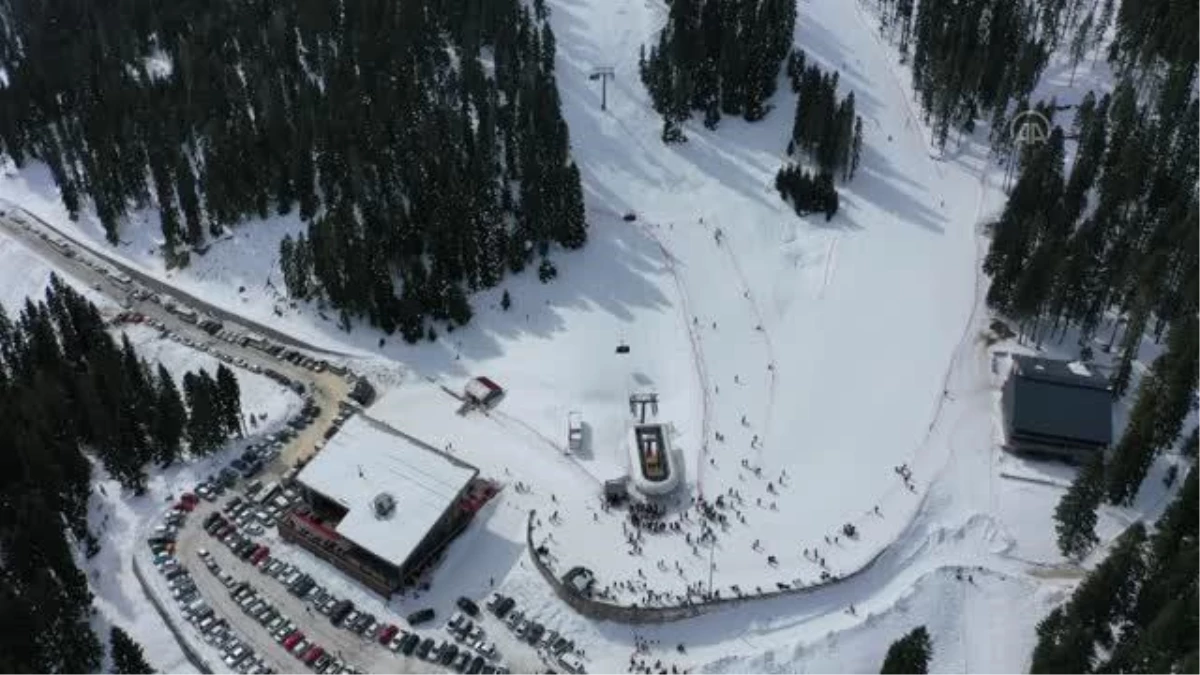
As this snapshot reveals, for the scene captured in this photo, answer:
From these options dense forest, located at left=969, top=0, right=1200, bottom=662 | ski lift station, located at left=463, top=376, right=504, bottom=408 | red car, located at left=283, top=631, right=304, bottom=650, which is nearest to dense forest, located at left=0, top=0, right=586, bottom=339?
ski lift station, located at left=463, top=376, right=504, bottom=408

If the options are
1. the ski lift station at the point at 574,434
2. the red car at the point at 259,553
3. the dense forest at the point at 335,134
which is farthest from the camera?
the dense forest at the point at 335,134

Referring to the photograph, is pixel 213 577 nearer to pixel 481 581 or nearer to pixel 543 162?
pixel 481 581

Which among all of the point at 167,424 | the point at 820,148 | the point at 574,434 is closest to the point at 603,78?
the point at 820,148

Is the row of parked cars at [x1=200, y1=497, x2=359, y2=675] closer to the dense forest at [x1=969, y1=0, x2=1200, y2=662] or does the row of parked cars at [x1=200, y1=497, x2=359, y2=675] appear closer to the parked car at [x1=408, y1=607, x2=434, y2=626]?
the parked car at [x1=408, y1=607, x2=434, y2=626]

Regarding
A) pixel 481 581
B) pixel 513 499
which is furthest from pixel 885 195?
pixel 481 581

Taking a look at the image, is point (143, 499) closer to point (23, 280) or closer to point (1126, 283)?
point (23, 280)

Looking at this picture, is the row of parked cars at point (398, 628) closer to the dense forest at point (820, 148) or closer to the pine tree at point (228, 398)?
the pine tree at point (228, 398)

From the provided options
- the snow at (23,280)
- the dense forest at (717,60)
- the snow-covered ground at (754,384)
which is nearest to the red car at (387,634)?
the snow-covered ground at (754,384)
